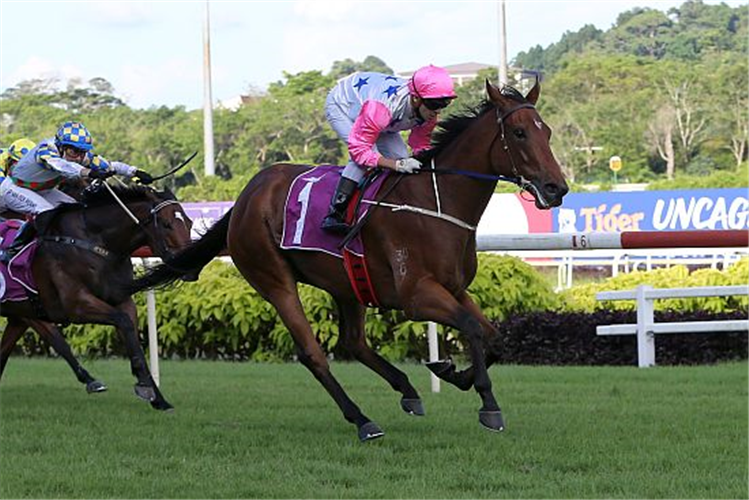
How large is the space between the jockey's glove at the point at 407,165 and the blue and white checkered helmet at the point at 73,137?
274 centimetres

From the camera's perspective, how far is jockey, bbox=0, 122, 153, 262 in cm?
790

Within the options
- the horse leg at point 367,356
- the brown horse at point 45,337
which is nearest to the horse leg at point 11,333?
the brown horse at point 45,337

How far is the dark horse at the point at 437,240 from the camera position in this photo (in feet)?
18.5

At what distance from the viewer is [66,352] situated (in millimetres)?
8750

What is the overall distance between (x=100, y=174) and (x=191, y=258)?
108 centimetres

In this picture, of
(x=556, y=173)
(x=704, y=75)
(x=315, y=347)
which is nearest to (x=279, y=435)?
(x=315, y=347)

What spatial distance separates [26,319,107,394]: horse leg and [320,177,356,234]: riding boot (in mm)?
2823

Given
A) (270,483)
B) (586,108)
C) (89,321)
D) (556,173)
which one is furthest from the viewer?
(586,108)

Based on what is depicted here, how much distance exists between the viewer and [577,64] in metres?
60.2

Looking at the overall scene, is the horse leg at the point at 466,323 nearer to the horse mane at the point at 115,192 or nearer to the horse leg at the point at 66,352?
the horse mane at the point at 115,192

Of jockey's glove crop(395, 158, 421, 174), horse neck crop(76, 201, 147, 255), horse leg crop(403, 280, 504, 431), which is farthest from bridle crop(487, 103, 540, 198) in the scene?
horse neck crop(76, 201, 147, 255)

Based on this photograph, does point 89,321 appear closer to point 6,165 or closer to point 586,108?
point 6,165

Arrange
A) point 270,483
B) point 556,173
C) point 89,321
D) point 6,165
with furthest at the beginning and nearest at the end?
point 6,165, point 89,321, point 556,173, point 270,483

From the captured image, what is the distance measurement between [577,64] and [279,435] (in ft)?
183
